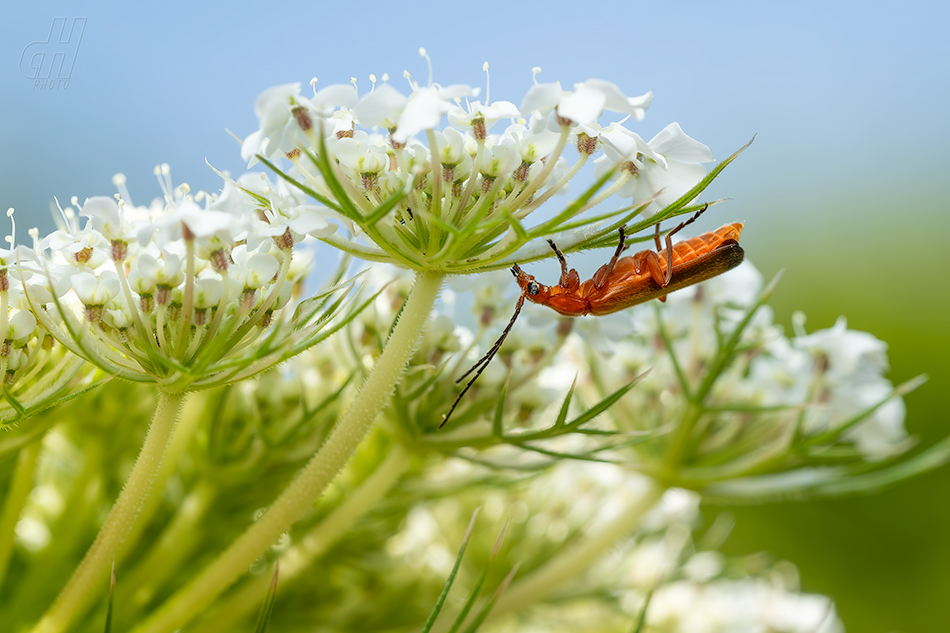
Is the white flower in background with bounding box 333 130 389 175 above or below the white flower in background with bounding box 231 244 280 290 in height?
above

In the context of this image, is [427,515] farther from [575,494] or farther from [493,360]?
[493,360]

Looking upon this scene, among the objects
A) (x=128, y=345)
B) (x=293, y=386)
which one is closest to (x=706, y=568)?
(x=293, y=386)

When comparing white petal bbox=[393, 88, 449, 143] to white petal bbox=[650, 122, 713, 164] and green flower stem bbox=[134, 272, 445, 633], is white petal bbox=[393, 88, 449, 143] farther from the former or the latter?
white petal bbox=[650, 122, 713, 164]

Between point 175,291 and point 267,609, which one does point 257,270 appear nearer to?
point 175,291

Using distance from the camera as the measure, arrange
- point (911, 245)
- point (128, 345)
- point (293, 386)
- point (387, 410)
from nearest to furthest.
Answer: point (128, 345) < point (387, 410) < point (293, 386) < point (911, 245)

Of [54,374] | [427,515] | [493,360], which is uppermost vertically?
[54,374]

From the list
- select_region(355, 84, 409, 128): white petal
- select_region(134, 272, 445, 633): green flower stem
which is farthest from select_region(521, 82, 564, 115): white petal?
select_region(134, 272, 445, 633): green flower stem
